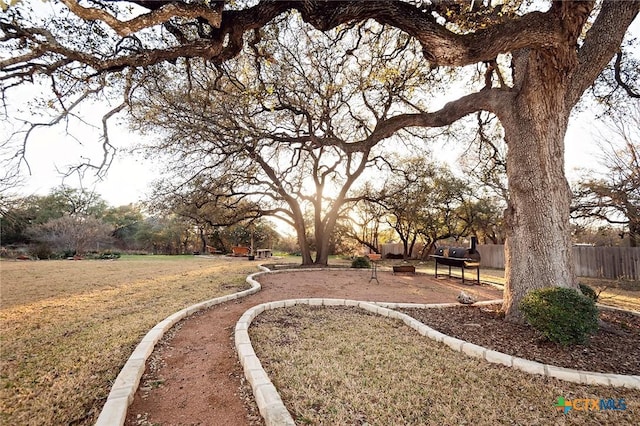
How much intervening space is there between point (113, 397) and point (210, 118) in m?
7.25

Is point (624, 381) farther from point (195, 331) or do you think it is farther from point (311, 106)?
point (311, 106)

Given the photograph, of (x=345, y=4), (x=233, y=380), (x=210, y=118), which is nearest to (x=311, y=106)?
(x=210, y=118)

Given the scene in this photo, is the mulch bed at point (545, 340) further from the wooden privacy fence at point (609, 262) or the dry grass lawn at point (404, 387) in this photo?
the wooden privacy fence at point (609, 262)

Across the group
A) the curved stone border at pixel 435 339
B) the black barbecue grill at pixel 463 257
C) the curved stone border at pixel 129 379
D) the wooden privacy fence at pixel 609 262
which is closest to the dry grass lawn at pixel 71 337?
the curved stone border at pixel 129 379

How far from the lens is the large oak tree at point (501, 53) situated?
146 inches

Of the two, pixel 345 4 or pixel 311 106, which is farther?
pixel 311 106

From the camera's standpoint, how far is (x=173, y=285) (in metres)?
7.97

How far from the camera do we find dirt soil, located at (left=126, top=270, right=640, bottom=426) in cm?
236

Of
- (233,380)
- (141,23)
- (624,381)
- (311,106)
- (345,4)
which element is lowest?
(233,380)

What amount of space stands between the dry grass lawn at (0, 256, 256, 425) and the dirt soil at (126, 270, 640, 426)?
1.32 ft

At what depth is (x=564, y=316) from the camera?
357 centimetres

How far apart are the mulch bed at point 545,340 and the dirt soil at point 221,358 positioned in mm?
11

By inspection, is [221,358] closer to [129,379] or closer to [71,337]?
[129,379]

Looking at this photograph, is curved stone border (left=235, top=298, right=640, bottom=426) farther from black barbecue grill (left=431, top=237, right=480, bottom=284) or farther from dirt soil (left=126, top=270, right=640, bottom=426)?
black barbecue grill (left=431, top=237, right=480, bottom=284)
